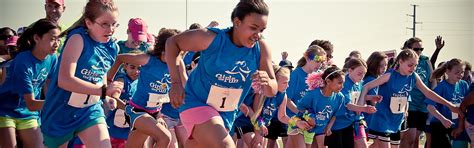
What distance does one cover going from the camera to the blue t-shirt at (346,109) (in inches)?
384

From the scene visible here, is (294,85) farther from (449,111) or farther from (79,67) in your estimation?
(79,67)

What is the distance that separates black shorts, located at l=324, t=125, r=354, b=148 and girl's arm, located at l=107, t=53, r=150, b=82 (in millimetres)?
2808

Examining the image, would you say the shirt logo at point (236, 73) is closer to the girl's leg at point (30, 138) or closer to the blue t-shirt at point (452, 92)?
the girl's leg at point (30, 138)

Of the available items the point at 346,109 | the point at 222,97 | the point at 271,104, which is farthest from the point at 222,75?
the point at 346,109

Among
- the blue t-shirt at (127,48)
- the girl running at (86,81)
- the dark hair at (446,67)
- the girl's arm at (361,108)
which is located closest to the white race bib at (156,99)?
the blue t-shirt at (127,48)

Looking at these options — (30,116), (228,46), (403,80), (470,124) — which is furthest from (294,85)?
(228,46)

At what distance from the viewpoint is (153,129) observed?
7.73 metres

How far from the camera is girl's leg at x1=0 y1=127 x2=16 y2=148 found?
752 centimetres

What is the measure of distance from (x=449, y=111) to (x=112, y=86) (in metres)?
7.72

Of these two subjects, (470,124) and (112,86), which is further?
(470,124)

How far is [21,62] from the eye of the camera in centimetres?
721

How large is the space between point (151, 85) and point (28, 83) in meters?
1.40

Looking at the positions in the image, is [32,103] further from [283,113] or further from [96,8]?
[283,113]

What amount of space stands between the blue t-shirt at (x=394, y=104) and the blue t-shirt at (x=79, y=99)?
208 inches
